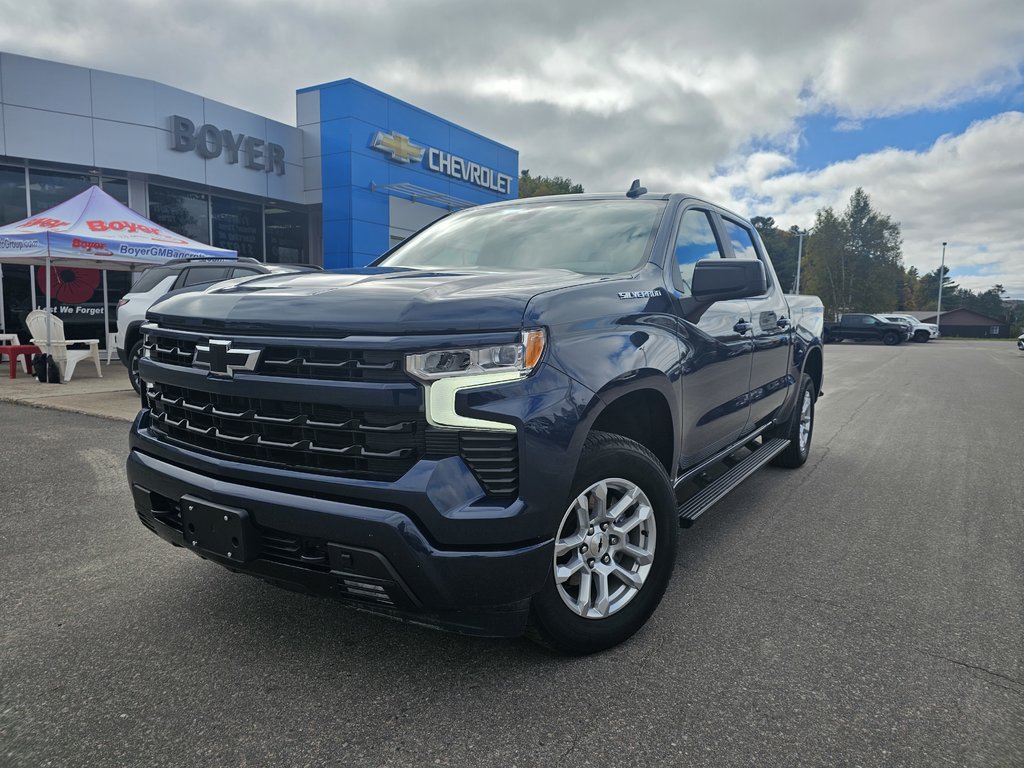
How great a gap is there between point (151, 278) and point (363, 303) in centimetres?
889

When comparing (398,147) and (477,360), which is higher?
(398,147)

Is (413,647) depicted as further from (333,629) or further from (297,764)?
(297,764)

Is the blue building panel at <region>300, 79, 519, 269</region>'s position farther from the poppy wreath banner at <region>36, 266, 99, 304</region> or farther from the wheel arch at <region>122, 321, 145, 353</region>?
the wheel arch at <region>122, 321, 145, 353</region>

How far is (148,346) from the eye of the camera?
2.79 m

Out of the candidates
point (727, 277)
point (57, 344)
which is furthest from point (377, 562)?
point (57, 344)

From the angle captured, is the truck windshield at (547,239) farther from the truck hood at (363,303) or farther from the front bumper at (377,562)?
the front bumper at (377,562)

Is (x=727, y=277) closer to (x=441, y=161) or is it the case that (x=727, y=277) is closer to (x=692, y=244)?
(x=692, y=244)

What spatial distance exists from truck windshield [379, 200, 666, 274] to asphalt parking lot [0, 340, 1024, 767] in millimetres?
1592

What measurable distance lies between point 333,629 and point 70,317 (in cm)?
1547

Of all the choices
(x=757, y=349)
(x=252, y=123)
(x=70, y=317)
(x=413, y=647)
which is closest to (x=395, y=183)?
(x=252, y=123)

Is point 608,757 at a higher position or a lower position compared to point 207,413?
lower

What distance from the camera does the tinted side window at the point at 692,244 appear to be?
3.33 metres

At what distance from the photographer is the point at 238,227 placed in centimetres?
1898

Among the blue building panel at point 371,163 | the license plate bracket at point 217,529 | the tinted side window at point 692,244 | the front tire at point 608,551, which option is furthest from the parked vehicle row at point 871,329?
the license plate bracket at point 217,529
